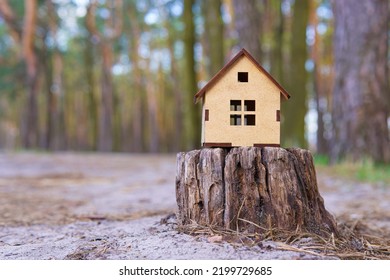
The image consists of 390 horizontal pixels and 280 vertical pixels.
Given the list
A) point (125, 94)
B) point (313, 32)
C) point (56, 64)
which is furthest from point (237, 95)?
point (125, 94)

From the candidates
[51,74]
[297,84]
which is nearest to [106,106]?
[51,74]

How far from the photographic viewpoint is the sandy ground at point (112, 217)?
2227mm

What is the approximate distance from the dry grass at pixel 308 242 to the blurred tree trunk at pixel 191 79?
36.0ft

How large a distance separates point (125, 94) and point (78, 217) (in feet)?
129

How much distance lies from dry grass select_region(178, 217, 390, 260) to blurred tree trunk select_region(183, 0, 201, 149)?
1098 cm

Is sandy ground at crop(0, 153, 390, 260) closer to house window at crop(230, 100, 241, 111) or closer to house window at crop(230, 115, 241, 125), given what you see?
house window at crop(230, 115, 241, 125)

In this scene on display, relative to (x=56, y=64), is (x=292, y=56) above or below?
below

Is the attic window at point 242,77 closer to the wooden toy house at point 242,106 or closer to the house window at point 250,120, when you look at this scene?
the wooden toy house at point 242,106

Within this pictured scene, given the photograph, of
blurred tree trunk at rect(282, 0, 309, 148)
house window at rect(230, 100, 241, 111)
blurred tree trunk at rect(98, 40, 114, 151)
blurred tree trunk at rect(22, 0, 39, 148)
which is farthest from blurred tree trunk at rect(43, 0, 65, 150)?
house window at rect(230, 100, 241, 111)

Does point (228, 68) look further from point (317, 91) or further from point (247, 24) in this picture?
point (317, 91)

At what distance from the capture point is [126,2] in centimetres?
2453

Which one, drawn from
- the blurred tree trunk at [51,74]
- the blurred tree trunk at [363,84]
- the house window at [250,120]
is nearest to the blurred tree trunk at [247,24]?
the blurred tree trunk at [363,84]

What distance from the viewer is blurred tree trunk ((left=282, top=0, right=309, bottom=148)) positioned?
1202cm
